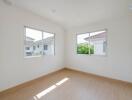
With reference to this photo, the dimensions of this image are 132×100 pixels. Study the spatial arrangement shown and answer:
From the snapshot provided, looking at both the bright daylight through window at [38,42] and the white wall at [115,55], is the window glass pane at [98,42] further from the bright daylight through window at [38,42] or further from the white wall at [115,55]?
the bright daylight through window at [38,42]

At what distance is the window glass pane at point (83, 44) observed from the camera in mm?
3770

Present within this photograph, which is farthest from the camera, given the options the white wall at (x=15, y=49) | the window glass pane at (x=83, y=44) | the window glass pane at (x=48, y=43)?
the window glass pane at (x=83, y=44)

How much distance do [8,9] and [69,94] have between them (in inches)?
112

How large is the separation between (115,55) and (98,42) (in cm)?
83

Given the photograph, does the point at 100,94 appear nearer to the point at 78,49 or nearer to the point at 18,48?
the point at 78,49

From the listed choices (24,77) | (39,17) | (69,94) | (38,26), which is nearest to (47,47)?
(38,26)

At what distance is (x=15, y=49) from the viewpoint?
7.72 feet

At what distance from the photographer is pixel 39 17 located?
3000 millimetres

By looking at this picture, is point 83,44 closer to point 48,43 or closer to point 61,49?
point 61,49

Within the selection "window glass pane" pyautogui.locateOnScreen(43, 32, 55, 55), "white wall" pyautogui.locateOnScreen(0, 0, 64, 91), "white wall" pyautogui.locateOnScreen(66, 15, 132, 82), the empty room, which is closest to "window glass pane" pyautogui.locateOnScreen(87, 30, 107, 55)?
the empty room

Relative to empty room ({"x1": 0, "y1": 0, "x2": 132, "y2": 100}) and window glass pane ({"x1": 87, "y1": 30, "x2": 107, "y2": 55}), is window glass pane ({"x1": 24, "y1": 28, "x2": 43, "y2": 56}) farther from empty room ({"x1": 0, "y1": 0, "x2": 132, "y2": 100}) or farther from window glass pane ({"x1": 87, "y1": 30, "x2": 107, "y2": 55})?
window glass pane ({"x1": 87, "y1": 30, "x2": 107, "y2": 55})

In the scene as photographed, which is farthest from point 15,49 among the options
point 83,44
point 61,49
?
point 83,44

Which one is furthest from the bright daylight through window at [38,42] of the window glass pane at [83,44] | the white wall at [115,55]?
the white wall at [115,55]

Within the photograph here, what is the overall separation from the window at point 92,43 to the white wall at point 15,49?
1.88m
